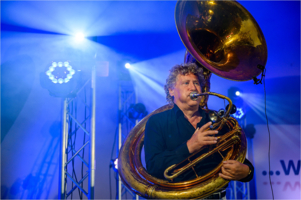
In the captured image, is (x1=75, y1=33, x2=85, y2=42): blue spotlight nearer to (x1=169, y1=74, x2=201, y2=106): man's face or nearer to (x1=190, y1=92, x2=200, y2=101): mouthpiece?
(x1=169, y1=74, x2=201, y2=106): man's face

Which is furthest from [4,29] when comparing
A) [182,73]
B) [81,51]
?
[182,73]

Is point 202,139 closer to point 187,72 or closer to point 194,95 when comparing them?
point 194,95

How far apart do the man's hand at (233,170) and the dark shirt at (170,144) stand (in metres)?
0.13

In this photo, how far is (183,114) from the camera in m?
1.58

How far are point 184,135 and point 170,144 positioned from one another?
0.12m

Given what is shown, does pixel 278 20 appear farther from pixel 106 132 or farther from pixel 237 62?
pixel 106 132

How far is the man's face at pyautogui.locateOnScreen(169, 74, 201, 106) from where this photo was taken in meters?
1.51

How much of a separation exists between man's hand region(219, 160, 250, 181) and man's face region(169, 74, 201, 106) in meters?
0.45

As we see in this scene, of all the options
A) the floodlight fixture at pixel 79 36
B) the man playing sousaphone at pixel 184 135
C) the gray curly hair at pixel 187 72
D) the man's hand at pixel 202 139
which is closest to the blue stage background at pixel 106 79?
the floodlight fixture at pixel 79 36

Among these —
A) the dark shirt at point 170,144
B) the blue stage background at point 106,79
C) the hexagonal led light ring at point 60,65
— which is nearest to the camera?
the dark shirt at point 170,144

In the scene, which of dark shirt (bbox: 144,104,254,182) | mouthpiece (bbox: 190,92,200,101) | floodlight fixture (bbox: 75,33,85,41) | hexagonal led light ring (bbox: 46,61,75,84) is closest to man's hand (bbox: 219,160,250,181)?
dark shirt (bbox: 144,104,254,182)

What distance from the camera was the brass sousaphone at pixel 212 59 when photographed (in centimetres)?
127

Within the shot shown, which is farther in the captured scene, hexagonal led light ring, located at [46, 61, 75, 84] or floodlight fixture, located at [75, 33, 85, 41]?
floodlight fixture, located at [75, 33, 85, 41]

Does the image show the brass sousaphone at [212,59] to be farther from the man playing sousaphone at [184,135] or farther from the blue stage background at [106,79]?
the blue stage background at [106,79]
